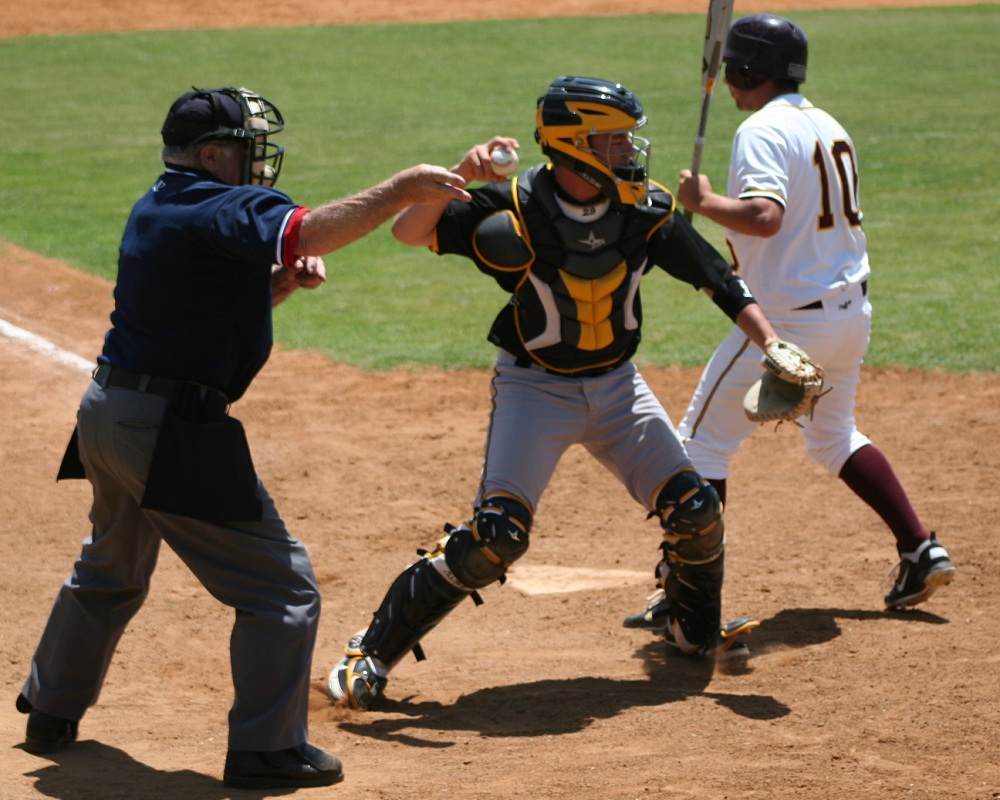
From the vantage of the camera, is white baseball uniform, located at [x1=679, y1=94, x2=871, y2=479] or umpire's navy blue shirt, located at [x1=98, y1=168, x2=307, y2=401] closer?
umpire's navy blue shirt, located at [x1=98, y1=168, x2=307, y2=401]

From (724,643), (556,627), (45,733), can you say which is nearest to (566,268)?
(724,643)

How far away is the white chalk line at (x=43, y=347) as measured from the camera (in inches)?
354

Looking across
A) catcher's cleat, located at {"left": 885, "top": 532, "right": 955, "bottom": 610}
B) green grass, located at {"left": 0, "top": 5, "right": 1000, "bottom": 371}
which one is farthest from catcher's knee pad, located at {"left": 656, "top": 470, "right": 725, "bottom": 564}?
green grass, located at {"left": 0, "top": 5, "right": 1000, "bottom": 371}

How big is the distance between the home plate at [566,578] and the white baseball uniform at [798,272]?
0.87 meters

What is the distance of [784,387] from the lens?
5121 millimetres

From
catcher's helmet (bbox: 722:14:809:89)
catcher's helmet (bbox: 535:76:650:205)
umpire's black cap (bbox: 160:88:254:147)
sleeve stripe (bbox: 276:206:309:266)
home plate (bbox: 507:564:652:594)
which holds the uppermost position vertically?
catcher's helmet (bbox: 722:14:809:89)

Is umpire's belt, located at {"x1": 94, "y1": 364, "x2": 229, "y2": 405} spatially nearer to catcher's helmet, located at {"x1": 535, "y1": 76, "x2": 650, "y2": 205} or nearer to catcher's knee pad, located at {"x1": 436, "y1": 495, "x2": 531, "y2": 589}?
catcher's knee pad, located at {"x1": 436, "y1": 495, "x2": 531, "y2": 589}

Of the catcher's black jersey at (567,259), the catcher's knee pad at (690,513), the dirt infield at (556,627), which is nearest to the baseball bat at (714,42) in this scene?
the catcher's black jersey at (567,259)

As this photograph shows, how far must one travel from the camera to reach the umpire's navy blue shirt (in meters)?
3.78

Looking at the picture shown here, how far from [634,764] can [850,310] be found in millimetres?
2292

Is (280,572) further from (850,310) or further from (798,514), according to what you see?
(798,514)

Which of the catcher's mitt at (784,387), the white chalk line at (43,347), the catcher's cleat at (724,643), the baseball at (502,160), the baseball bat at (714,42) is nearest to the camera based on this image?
the baseball at (502,160)

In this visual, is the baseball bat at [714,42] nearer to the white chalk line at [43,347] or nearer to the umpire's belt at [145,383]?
the umpire's belt at [145,383]

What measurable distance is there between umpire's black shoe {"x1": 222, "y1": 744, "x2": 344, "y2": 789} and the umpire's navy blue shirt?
1073 millimetres
